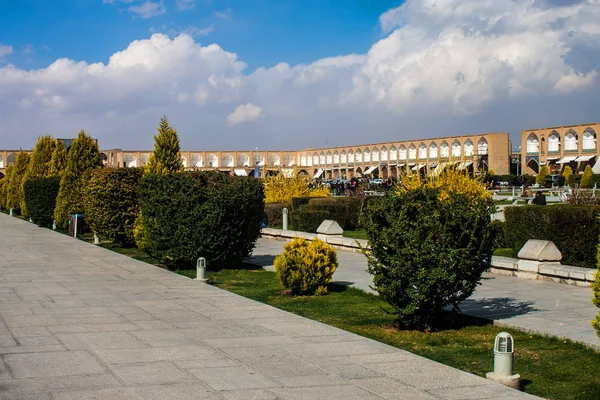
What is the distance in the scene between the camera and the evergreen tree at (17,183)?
36.6 meters

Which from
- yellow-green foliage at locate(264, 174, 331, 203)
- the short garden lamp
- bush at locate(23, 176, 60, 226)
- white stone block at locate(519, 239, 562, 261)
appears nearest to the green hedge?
white stone block at locate(519, 239, 562, 261)

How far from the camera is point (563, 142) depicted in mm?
61188

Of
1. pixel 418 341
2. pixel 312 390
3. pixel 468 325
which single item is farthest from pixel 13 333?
pixel 468 325

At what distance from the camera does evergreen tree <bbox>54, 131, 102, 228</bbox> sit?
23.8 m

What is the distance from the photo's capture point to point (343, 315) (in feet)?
27.8

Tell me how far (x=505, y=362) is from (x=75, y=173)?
20.8 meters

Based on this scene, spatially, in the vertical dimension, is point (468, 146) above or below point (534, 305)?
above

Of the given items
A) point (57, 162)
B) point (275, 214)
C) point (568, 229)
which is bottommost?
point (275, 214)

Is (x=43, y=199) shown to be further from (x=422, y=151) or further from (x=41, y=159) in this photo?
(x=422, y=151)

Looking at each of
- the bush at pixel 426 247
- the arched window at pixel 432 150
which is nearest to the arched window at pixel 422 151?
the arched window at pixel 432 150

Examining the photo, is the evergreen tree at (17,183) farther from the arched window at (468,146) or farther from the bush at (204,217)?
the arched window at (468,146)

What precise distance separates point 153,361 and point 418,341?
8.76ft

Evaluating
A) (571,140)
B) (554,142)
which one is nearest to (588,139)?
(571,140)

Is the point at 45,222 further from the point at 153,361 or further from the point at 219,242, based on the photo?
the point at 153,361
